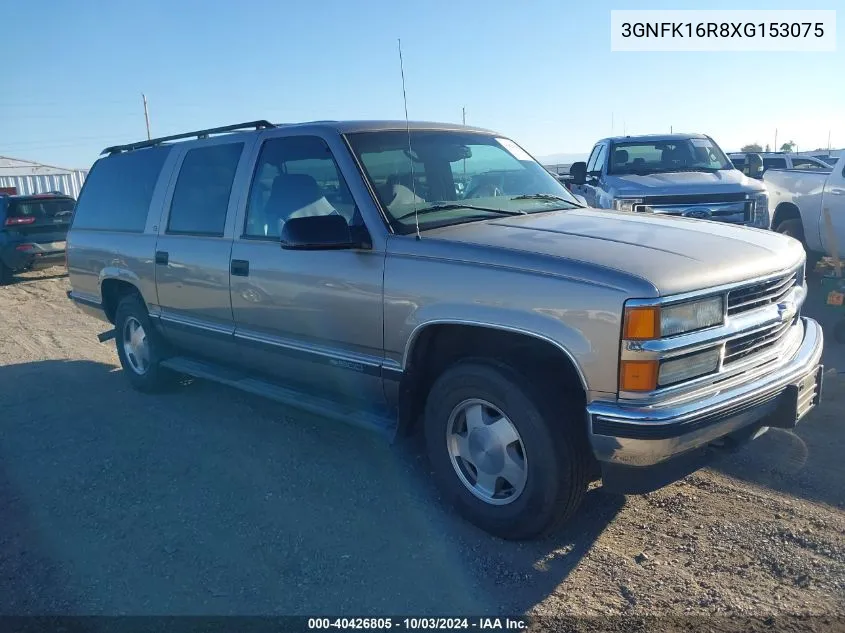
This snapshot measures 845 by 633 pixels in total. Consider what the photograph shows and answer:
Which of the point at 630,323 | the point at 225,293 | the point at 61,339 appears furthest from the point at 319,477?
the point at 61,339

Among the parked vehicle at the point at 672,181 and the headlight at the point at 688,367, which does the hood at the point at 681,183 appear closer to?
the parked vehicle at the point at 672,181

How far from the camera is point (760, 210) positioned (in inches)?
346

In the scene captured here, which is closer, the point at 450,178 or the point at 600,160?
the point at 450,178

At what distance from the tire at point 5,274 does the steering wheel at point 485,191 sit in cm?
1141

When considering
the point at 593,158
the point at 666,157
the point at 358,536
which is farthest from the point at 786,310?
the point at 593,158

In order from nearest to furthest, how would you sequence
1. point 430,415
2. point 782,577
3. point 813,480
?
1. point 782,577
2. point 430,415
3. point 813,480

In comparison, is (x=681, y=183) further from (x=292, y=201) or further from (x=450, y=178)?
(x=292, y=201)

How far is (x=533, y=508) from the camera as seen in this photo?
3.21 meters

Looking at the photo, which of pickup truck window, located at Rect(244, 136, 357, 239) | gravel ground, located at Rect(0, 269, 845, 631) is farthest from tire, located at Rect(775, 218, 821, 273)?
pickup truck window, located at Rect(244, 136, 357, 239)

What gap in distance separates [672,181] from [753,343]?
6389 millimetres

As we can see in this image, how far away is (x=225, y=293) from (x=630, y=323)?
9.26 feet

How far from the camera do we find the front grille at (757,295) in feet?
10.1

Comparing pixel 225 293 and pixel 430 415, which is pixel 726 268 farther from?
pixel 225 293

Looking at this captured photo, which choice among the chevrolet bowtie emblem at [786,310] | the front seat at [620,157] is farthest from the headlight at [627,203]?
the chevrolet bowtie emblem at [786,310]
